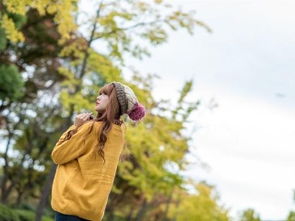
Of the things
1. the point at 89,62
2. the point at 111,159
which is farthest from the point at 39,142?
the point at 111,159

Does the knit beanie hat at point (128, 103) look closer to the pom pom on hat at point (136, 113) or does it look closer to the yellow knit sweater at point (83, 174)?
the pom pom on hat at point (136, 113)

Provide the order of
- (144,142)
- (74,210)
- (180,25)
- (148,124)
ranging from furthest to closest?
(148,124)
(144,142)
(180,25)
(74,210)

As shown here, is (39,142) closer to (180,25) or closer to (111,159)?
(180,25)

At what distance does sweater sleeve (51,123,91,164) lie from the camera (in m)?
3.52

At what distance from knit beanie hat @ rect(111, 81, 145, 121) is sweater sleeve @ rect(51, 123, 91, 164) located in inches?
9.8

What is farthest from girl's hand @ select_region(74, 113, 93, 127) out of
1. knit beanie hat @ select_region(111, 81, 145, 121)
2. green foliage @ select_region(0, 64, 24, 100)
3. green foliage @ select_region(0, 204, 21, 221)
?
green foliage @ select_region(0, 64, 24, 100)

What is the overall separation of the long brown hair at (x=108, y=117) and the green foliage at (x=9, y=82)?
40.1 feet

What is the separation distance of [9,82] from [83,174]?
12483 mm

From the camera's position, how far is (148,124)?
1659 cm

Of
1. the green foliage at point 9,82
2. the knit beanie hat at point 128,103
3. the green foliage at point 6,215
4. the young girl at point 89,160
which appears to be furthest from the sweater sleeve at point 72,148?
the green foliage at point 9,82

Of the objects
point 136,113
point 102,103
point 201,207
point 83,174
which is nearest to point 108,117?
point 102,103

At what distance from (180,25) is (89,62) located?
6.74 feet

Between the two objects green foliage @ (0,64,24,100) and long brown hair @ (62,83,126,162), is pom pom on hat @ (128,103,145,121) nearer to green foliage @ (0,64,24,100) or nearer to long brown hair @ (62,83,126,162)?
long brown hair @ (62,83,126,162)

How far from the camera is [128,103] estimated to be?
3.62 metres
